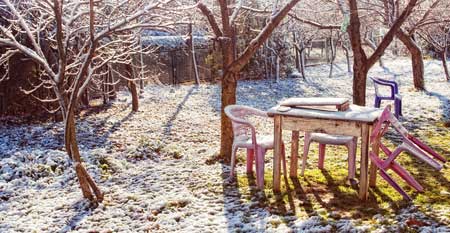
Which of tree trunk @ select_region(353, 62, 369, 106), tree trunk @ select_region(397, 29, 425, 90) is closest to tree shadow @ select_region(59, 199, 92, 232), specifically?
tree trunk @ select_region(353, 62, 369, 106)

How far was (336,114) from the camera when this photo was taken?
3.80 meters

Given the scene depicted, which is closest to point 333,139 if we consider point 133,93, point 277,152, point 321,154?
point 321,154

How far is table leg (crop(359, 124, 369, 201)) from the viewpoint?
3656 mm

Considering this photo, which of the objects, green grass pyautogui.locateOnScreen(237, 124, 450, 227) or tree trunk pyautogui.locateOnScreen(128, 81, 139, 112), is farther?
tree trunk pyautogui.locateOnScreen(128, 81, 139, 112)

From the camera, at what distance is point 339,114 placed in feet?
12.5

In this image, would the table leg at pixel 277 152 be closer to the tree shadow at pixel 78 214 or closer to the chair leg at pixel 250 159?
the chair leg at pixel 250 159

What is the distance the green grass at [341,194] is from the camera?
3683mm

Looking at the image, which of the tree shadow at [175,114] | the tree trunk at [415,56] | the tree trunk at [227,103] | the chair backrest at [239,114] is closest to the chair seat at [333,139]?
the chair backrest at [239,114]

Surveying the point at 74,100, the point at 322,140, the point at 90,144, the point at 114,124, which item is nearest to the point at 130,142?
the point at 90,144

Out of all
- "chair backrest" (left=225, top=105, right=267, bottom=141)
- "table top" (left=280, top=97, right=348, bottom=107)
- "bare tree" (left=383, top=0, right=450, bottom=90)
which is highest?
"bare tree" (left=383, top=0, right=450, bottom=90)

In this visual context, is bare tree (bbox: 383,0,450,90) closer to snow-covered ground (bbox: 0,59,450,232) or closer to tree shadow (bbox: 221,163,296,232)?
snow-covered ground (bbox: 0,59,450,232)

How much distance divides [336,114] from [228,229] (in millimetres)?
1362

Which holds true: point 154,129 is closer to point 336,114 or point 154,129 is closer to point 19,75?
point 19,75

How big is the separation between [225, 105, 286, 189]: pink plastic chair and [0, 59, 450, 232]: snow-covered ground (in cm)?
29
